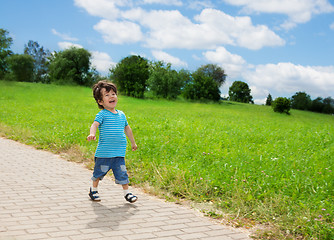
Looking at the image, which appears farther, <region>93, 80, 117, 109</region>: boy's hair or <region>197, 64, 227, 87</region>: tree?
<region>197, 64, 227, 87</region>: tree

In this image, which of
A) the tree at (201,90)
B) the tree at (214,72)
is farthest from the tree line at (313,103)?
the tree at (214,72)

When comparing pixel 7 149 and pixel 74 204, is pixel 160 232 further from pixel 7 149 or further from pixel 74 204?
pixel 7 149

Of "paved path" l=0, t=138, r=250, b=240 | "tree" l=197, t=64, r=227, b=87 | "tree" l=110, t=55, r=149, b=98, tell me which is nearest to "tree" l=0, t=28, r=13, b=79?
"tree" l=110, t=55, r=149, b=98

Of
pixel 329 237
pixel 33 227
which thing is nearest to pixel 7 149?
pixel 33 227

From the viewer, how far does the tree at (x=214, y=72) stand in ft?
258

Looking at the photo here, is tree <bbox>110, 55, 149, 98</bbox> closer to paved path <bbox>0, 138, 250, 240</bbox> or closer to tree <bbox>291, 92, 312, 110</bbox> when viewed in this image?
tree <bbox>291, 92, 312, 110</bbox>

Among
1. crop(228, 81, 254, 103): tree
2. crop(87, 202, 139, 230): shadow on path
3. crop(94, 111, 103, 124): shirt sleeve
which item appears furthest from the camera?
crop(228, 81, 254, 103): tree

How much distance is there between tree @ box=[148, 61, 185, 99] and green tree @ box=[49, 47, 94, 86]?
17.7 metres

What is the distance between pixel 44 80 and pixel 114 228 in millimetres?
77618

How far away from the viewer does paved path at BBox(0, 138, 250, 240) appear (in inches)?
156

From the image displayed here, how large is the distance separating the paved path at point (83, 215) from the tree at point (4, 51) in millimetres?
55086

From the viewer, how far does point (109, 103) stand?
5.02 m

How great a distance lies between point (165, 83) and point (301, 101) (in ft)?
74.7

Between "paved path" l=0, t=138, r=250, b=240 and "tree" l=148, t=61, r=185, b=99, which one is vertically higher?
"tree" l=148, t=61, r=185, b=99
